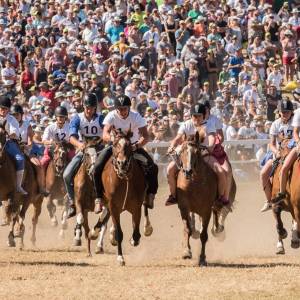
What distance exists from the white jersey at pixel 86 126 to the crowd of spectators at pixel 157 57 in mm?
8903

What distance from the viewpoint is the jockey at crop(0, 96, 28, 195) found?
1978 cm

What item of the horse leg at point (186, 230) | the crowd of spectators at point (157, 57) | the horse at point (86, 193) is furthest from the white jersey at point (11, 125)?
the crowd of spectators at point (157, 57)

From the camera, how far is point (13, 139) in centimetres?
2008

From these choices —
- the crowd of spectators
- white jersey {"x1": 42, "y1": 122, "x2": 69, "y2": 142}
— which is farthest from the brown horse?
the crowd of spectators

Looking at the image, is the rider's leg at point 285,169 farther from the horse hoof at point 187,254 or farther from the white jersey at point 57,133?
the white jersey at point 57,133

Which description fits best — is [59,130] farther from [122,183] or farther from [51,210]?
[122,183]

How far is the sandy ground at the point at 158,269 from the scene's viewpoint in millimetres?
15445

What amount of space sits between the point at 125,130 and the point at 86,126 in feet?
4.25

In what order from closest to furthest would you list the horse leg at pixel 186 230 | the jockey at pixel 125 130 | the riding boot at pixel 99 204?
1. the horse leg at pixel 186 230
2. the jockey at pixel 125 130
3. the riding boot at pixel 99 204

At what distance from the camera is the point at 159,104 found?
3117 centimetres

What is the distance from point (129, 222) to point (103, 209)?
4.26 meters

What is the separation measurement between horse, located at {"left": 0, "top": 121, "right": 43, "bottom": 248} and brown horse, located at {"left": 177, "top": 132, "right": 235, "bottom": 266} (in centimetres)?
272

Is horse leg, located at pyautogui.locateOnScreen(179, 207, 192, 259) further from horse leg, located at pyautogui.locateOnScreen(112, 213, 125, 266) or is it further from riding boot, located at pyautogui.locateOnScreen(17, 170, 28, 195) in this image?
riding boot, located at pyautogui.locateOnScreen(17, 170, 28, 195)

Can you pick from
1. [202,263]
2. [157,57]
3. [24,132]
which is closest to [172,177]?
[202,263]
